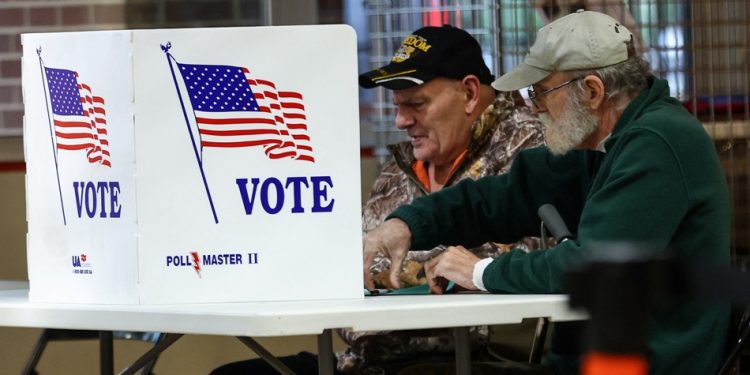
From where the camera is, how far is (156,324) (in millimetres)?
2246

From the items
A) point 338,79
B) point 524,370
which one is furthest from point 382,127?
point 338,79

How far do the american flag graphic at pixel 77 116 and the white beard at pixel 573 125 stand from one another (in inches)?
38.5

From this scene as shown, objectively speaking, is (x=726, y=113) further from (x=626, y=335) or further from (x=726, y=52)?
(x=626, y=335)

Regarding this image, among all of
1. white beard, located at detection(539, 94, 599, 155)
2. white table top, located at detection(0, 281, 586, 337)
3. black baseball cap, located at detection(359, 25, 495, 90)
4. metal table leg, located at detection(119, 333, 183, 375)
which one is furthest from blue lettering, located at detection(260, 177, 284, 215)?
black baseball cap, located at detection(359, 25, 495, 90)

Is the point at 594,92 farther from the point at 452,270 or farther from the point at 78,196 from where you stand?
the point at 78,196

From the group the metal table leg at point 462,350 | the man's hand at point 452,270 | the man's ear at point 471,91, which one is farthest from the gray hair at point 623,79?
the man's ear at point 471,91

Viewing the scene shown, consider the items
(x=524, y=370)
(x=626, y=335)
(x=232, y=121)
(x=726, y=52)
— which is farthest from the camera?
(x=726, y=52)

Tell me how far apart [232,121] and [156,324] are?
1.26ft

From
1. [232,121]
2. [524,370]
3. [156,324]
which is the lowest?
[524,370]

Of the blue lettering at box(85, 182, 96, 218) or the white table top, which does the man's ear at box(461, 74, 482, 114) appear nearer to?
the white table top

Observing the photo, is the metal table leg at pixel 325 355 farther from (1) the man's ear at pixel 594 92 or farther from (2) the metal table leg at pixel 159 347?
(1) the man's ear at pixel 594 92

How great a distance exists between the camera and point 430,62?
145 inches

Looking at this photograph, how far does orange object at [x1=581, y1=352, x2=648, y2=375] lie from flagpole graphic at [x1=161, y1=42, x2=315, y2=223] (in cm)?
126

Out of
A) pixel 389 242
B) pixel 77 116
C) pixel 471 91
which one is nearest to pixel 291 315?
pixel 77 116
